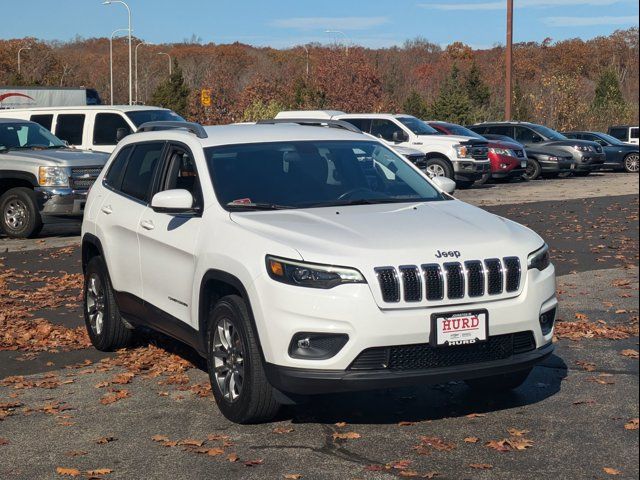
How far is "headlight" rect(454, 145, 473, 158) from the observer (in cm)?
2769

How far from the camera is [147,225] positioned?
7.21 m

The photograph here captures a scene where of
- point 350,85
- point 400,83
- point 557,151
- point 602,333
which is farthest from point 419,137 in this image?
point 400,83

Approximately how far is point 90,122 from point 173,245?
48.5ft

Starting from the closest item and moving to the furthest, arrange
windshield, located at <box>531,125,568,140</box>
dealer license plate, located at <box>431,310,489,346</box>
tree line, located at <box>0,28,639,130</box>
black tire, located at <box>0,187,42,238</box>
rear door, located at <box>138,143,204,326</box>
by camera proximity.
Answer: dealer license plate, located at <box>431,310,489,346</box> < rear door, located at <box>138,143,204,326</box> < black tire, located at <box>0,187,42,238</box> < windshield, located at <box>531,125,568,140</box> < tree line, located at <box>0,28,639,130</box>

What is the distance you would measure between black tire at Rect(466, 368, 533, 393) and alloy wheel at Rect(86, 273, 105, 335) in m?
3.04

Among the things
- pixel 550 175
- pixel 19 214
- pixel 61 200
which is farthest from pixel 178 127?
pixel 550 175

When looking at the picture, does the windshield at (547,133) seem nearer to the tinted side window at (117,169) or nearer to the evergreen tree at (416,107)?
the evergreen tree at (416,107)

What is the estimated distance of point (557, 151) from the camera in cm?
3372

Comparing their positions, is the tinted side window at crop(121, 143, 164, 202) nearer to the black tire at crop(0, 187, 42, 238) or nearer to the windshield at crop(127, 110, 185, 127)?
the black tire at crop(0, 187, 42, 238)

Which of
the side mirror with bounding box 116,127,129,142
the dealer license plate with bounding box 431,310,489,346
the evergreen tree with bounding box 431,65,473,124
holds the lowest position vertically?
the dealer license plate with bounding box 431,310,489,346

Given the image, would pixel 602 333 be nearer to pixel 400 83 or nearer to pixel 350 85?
pixel 350 85

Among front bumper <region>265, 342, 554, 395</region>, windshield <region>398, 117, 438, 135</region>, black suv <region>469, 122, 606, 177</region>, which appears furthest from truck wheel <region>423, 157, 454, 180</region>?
front bumper <region>265, 342, 554, 395</region>

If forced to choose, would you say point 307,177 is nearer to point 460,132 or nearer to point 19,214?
point 19,214

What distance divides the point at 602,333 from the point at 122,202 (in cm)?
385
